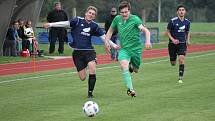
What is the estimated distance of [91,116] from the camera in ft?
38.1

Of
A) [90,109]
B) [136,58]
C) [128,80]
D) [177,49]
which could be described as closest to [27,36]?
[177,49]

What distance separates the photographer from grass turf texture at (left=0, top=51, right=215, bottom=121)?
11852 millimetres

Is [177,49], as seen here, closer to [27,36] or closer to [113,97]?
[113,97]

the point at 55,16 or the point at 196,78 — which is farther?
the point at 55,16

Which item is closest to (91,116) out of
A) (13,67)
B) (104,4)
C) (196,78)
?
(196,78)

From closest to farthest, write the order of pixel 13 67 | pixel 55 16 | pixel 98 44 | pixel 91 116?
pixel 91 116 → pixel 13 67 → pixel 55 16 → pixel 98 44

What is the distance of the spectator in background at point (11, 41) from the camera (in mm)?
30453

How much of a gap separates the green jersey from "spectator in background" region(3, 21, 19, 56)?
15.9 m

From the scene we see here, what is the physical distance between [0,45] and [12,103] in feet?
52.2

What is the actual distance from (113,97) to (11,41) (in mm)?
16494

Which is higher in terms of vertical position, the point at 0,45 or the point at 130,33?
the point at 130,33

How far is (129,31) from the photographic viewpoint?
15086mm

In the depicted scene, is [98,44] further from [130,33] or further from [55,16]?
[130,33]

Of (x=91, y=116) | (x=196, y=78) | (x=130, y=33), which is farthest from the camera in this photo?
(x=196, y=78)
